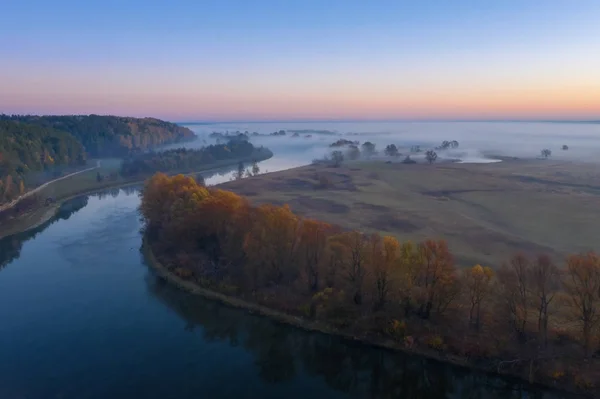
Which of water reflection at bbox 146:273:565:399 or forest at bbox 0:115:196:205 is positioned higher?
forest at bbox 0:115:196:205

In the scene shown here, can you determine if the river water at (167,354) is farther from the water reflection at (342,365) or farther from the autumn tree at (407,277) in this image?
the autumn tree at (407,277)

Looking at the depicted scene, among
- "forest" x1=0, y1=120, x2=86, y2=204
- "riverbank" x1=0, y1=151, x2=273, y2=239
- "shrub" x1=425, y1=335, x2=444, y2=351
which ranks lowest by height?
"shrub" x1=425, y1=335, x2=444, y2=351

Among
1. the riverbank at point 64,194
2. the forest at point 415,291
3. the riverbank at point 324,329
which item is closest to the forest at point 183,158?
the riverbank at point 64,194

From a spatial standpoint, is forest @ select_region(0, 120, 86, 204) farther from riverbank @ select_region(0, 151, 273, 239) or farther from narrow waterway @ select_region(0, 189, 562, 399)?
narrow waterway @ select_region(0, 189, 562, 399)

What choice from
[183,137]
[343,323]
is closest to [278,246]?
[343,323]

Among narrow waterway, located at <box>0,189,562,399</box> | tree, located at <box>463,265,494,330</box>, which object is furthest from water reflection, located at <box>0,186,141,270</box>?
tree, located at <box>463,265,494,330</box>
